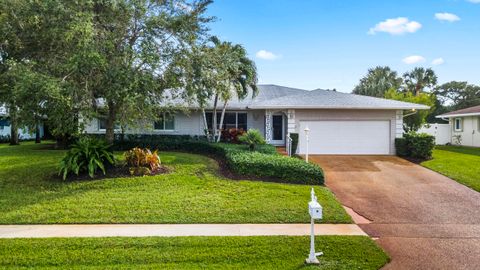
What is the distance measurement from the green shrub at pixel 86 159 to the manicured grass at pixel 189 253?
4366 millimetres

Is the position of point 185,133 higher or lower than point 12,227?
higher

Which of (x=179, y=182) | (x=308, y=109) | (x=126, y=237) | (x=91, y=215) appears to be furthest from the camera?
(x=308, y=109)

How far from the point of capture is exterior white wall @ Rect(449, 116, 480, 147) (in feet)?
79.3

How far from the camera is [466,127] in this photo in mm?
25656

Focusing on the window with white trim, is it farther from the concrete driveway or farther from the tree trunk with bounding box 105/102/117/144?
the tree trunk with bounding box 105/102/117/144

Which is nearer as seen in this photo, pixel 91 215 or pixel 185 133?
pixel 91 215

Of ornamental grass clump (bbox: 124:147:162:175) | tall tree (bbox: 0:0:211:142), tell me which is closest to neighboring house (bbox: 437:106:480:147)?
tall tree (bbox: 0:0:211:142)

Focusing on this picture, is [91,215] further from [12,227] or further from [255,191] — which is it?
[255,191]

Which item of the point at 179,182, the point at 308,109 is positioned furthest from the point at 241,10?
the point at 179,182

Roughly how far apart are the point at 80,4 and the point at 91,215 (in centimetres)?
595

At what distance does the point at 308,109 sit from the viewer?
1802 centimetres

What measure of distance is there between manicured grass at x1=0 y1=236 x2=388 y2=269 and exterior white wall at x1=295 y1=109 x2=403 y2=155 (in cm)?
1171

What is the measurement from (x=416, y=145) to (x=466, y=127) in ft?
40.7

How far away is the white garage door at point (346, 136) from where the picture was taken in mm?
18016
